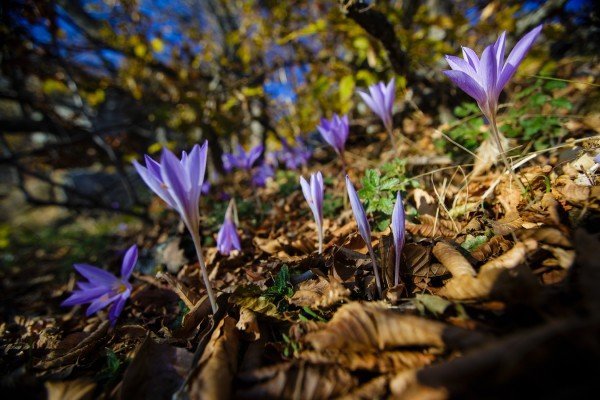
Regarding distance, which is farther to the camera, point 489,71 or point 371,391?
point 489,71

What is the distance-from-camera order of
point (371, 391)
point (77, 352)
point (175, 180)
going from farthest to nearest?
point (77, 352) < point (175, 180) < point (371, 391)

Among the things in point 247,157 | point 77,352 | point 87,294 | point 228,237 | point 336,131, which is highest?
point 247,157

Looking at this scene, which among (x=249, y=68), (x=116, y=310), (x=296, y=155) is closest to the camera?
(x=116, y=310)

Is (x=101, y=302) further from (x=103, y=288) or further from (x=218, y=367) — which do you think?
(x=218, y=367)

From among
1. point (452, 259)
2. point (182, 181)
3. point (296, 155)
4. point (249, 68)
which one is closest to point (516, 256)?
point (452, 259)

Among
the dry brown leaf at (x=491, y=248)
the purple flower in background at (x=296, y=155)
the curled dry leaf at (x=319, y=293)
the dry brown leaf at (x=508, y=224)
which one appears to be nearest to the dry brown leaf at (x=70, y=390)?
the curled dry leaf at (x=319, y=293)

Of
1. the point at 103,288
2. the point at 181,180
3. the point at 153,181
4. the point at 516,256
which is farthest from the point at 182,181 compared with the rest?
the point at 516,256

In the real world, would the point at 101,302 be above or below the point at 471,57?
below
